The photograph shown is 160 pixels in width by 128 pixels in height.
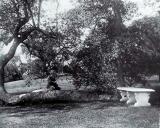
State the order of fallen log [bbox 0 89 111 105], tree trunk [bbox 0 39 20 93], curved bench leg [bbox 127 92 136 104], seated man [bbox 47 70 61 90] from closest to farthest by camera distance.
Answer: curved bench leg [bbox 127 92 136 104] → fallen log [bbox 0 89 111 105] → seated man [bbox 47 70 61 90] → tree trunk [bbox 0 39 20 93]

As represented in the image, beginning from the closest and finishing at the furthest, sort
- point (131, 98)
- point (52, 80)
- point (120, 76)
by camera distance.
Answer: point (131, 98), point (120, 76), point (52, 80)

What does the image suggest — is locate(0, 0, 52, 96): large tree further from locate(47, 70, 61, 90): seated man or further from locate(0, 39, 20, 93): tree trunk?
locate(47, 70, 61, 90): seated man

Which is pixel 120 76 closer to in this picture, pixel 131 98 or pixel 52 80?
pixel 131 98

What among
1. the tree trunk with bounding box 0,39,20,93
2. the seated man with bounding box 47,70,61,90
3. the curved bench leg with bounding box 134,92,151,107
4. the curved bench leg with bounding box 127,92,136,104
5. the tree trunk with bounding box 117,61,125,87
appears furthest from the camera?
the tree trunk with bounding box 0,39,20,93

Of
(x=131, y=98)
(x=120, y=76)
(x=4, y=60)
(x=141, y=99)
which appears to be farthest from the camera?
(x=4, y=60)

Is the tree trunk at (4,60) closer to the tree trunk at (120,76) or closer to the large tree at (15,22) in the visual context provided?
the large tree at (15,22)

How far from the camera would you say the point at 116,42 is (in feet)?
58.5

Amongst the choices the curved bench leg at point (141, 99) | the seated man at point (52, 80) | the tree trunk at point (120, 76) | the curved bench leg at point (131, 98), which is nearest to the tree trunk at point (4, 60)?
the seated man at point (52, 80)

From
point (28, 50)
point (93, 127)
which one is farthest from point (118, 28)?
point (93, 127)

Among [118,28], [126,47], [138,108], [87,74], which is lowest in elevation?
[138,108]

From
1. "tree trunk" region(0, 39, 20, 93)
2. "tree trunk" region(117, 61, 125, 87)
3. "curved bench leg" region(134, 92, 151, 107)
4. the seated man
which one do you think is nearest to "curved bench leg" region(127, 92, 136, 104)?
"curved bench leg" region(134, 92, 151, 107)

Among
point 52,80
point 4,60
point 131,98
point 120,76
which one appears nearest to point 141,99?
point 131,98

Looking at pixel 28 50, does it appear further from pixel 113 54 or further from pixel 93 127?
pixel 93 127

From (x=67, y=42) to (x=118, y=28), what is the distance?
3.43 m
